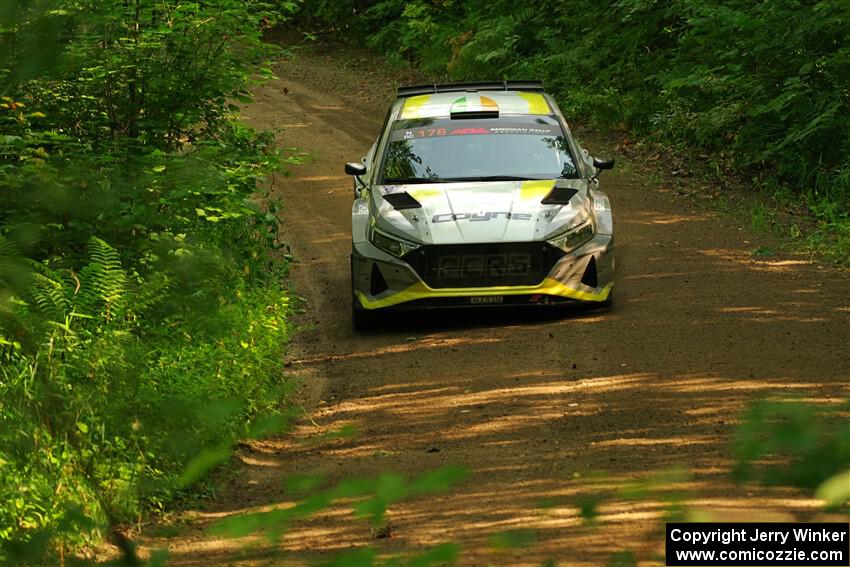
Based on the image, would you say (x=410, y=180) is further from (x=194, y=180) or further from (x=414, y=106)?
(x=194, y=180)

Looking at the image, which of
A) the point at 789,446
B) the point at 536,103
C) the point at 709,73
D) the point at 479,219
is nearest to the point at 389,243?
the point at 479,219

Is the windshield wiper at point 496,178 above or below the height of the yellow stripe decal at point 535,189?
above

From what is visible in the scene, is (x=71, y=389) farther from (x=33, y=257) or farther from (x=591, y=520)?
(x=591, y=520)

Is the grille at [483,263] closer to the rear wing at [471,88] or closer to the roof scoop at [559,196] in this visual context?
the roof scoop at [559,196]

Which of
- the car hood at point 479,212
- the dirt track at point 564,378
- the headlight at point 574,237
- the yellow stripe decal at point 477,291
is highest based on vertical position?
the car hood at point 479,212

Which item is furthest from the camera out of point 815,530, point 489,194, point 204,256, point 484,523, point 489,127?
point 489,127

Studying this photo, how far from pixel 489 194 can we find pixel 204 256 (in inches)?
317

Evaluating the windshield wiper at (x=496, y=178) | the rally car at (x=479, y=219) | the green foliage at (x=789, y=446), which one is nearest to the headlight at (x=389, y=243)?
the rally car at (x=479, y=219)

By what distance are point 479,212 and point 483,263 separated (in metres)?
0.44

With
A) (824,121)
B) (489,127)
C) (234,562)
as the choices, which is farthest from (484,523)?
(824,121)

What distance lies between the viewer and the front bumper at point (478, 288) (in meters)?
9.83

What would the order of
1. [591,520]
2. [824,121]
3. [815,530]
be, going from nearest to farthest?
[591,520]
[815,530]
[824,121]

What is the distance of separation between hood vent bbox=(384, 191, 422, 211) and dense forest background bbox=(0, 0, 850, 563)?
99 centimetres

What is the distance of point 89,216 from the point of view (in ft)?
6.73
